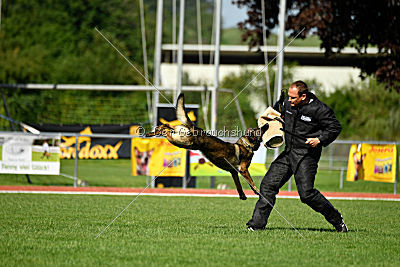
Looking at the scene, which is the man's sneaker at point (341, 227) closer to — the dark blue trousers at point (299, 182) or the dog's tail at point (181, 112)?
the dark blue trousers at point (299, 182)

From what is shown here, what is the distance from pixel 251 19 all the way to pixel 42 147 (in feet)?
28.3

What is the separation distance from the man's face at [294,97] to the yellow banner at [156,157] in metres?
9.74

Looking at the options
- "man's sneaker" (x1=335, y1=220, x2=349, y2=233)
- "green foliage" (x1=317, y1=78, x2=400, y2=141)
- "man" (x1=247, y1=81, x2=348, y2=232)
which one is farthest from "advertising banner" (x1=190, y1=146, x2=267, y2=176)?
"green foliage" (x1=317, y1=78, x2=400, y2=141)

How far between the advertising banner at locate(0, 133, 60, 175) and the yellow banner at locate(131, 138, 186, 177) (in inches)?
84.2

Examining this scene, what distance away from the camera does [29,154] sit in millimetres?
18156

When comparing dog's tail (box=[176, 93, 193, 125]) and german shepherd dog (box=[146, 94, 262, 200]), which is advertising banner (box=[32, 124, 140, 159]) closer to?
german shepherd dog (box=[146, 94, 262, 200])

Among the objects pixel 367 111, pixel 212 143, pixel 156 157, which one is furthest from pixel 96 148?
pixel 367 111

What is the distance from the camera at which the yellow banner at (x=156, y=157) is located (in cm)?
1859

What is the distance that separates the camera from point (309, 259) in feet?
23.0

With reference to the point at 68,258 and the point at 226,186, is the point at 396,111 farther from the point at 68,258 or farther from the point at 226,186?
the point at 68,258

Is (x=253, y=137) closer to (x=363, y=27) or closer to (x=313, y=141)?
(x=313, y=141)

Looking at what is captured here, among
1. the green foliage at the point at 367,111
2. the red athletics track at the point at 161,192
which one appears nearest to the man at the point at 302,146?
Result: the red athletics track at the point at 161,192

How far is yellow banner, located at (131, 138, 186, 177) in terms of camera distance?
18594 millimetres

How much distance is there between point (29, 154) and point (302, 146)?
1082 cm
